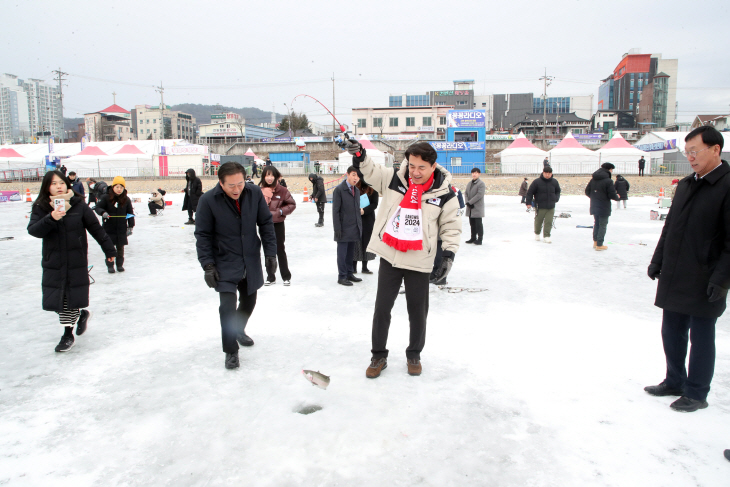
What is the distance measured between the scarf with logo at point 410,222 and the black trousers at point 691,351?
1.76 meters

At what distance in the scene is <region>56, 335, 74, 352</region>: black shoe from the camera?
4.00m

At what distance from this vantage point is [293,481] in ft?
7.44

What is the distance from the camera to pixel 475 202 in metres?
9.44

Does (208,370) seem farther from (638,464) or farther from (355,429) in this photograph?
Result: (638,464)

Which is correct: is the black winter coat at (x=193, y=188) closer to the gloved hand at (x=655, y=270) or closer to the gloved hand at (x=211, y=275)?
the gloved hand at (x=211, y=275)

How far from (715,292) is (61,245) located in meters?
4.83

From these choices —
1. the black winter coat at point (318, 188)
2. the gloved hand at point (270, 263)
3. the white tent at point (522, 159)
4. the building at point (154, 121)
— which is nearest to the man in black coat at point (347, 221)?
the gloved hand at point (270, 263)

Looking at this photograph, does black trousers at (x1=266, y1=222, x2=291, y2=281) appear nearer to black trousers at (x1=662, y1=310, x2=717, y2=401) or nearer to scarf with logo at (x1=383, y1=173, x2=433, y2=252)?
scarf with logo at (x1=383, y1=173, x2=433, y2=252)

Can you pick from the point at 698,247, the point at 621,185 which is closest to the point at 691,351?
the point at 698,247

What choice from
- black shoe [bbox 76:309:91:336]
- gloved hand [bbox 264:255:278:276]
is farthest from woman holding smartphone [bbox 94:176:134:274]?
gloved hand [bbox 264:255:278:276]

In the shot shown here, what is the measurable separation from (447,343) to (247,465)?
2.28m

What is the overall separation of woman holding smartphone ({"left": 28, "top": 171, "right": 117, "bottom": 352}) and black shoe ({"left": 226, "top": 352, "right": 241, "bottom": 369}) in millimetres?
1402

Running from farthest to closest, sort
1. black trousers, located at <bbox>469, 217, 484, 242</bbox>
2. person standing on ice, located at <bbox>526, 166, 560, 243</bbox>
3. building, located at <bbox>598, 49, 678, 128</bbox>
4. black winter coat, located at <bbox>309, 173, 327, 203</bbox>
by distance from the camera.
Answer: building, located at <bbox>598, 49, 678, 128</bbox> < black winter coat, located at <bbox>309, 173, 327, 203</bbox> < black trousers, located at <bbox>469, 217, 484, 242</bbox> < person standing on ice, located at <bbox>526, 166, 560, 243</bbox>

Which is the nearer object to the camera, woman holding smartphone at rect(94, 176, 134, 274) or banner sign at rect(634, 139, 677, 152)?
woman holding smartphone at rect(94, 176, 134, 274)
